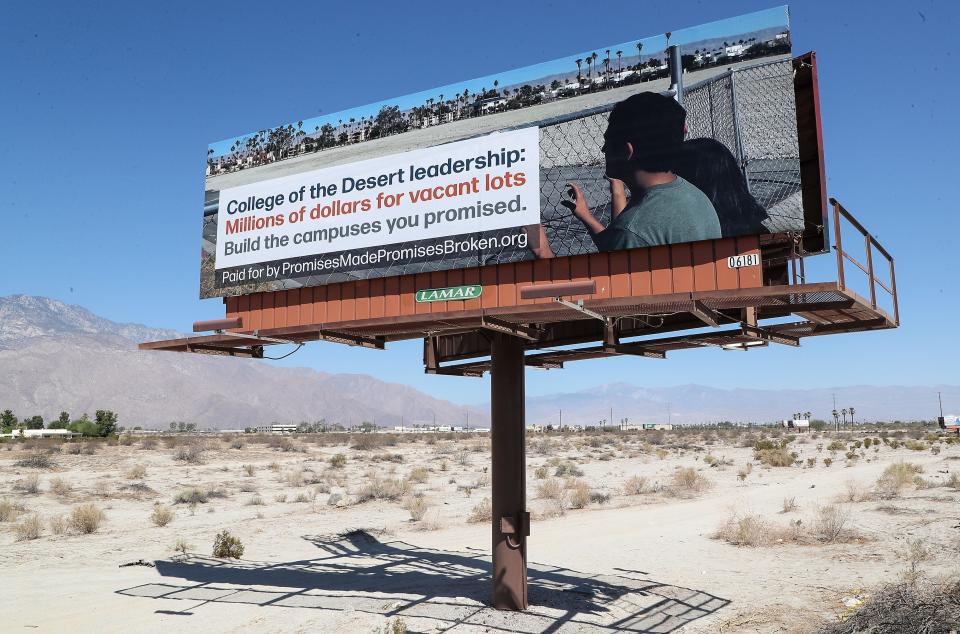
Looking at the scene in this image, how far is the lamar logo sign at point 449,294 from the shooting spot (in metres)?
A: 10.7

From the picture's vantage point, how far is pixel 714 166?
9.33 meters

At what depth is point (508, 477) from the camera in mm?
11250

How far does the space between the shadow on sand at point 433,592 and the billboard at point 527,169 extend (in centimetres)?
501

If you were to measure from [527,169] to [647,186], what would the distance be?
5.72 feet

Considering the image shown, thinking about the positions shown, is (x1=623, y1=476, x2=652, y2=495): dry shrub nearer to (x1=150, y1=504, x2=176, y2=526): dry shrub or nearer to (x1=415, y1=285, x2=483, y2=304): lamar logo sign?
(x1=150, y1=504, x2=176, y2=526): dry shrub

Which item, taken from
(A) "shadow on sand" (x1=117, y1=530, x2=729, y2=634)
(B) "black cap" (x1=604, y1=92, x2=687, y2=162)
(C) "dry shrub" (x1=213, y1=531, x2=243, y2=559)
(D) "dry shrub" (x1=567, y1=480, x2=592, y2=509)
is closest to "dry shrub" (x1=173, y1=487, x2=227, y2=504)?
(C) "dry shrub" (x1=213, y1=531, x2=243, y2=559)

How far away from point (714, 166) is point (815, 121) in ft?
4.18

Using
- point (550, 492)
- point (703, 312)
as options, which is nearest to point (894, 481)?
point (550, 492)

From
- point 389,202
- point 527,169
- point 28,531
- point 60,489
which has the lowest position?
point 28,531

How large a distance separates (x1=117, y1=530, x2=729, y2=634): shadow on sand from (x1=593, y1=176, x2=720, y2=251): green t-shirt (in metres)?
5.24

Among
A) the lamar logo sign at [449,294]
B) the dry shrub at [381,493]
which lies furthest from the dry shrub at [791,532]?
the dry shrub at [381,493]

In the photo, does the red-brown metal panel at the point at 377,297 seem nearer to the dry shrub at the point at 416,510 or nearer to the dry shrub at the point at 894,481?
the dry shrub at the point at 416,510

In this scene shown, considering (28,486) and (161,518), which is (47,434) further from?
(161,518)

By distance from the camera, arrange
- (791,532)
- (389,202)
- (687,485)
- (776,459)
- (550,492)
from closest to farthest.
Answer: (389,202), (791,532), (550,492), (687,485), (776,459)
